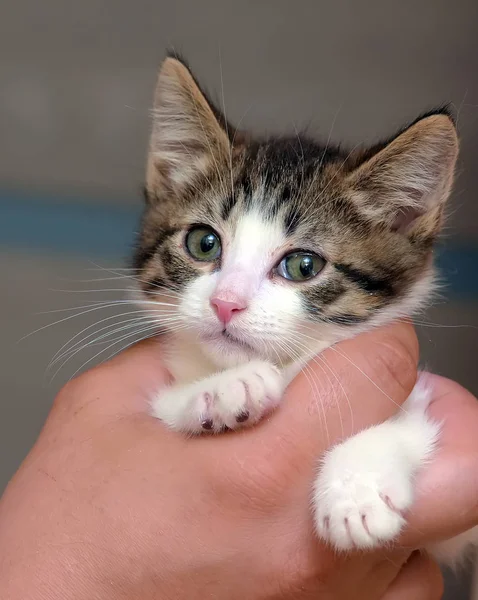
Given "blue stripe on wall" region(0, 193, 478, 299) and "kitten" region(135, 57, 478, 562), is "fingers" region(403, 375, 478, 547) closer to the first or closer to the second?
"kitten" region(135, 57, 478, 562)

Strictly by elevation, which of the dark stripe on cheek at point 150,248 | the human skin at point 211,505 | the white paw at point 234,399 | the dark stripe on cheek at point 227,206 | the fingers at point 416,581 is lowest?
the fingers at point 416,581

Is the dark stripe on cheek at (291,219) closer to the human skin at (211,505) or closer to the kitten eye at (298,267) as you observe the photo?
the kitten eye at (298,267)

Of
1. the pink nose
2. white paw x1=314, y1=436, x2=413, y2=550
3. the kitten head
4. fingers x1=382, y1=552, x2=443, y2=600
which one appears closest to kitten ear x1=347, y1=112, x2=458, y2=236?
the kitten head

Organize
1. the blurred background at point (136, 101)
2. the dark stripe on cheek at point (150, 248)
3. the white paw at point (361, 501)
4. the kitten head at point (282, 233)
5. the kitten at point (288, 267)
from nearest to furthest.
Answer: the white paw at point (361, 501) < the kitten at point (288, 267) < the kitten head at point (282, 233) < the dark stripe on cheek at point (150, 248) < the blurred background at point (136, 101)

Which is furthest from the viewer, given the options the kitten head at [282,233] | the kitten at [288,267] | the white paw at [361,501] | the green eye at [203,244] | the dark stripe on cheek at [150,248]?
the dark stripe on cheek at [150,248]

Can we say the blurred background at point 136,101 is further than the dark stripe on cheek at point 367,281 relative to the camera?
Yes

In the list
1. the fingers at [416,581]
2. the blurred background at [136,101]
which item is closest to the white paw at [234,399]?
the fingers at [416,581]

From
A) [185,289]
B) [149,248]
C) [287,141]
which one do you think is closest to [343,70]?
[287,141]

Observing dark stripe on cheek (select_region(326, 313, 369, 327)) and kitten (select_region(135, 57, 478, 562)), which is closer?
kitten (select_region(135, 57, 478, 562))
